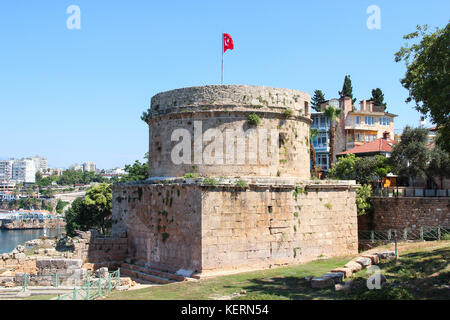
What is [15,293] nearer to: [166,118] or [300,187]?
[166,118]

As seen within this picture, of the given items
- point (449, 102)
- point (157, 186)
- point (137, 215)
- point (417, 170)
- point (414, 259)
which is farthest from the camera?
point (417, 170)

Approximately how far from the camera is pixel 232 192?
54.4ft

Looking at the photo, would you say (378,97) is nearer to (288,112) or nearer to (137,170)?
(137,170)

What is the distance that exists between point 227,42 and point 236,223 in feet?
27.8

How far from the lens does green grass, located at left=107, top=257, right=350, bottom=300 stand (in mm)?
11828

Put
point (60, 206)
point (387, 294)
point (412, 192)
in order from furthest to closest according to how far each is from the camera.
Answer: point (60, 206) < point (412, 192) < point (387, 294)

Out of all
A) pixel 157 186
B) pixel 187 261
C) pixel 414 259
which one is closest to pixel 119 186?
pixel 157 186

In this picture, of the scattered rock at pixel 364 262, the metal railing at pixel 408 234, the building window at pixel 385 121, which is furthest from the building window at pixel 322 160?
the scattered rock at pixel 364 262

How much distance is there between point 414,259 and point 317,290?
494 cm

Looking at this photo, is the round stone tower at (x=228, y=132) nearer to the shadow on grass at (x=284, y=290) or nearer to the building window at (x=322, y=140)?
the shadow on grass at (x=284, y=290)

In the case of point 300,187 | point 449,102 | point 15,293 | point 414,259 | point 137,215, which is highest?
point 449,102

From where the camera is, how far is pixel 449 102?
38.4ft

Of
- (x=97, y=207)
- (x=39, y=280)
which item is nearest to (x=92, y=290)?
(x=39, y=280)

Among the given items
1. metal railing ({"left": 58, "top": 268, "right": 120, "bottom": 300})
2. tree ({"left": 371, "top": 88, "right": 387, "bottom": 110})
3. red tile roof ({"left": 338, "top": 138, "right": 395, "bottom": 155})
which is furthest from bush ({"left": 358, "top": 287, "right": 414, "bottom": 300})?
tree ({"left": 371, "top": 88, "right": 387, "bottom": 110})
